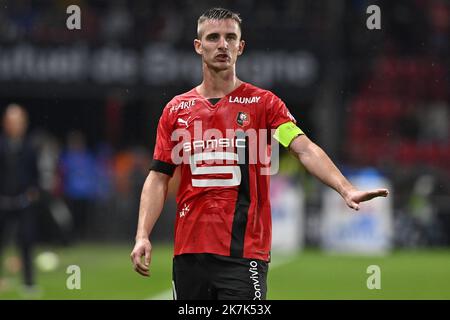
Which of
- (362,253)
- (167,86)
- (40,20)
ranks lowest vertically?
(362,253)

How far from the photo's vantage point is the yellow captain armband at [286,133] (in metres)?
5.97

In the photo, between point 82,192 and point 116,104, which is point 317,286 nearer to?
point 82,192

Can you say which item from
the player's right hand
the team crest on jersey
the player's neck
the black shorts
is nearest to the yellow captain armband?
the team crest on jersey

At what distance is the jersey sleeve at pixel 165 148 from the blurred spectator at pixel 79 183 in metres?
→ 16.1

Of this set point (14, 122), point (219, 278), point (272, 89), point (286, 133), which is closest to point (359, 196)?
point (286, 133)

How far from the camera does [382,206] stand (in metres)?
19.9

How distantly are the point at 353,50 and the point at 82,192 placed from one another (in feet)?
22.3

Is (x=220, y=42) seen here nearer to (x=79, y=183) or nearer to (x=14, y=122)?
(x=14, y=122)

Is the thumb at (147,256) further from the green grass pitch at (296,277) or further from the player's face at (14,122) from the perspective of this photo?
the player's face at (14,122)

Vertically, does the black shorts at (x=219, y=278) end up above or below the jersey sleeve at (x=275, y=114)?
below

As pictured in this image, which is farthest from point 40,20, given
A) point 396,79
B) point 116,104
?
point 396,79

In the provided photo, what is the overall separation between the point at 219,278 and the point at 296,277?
28.4ft

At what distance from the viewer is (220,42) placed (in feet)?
19.7

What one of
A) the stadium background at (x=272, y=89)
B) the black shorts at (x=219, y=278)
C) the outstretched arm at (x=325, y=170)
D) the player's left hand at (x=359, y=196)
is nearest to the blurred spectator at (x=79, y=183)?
the stadium background at (x=272, y=89)
